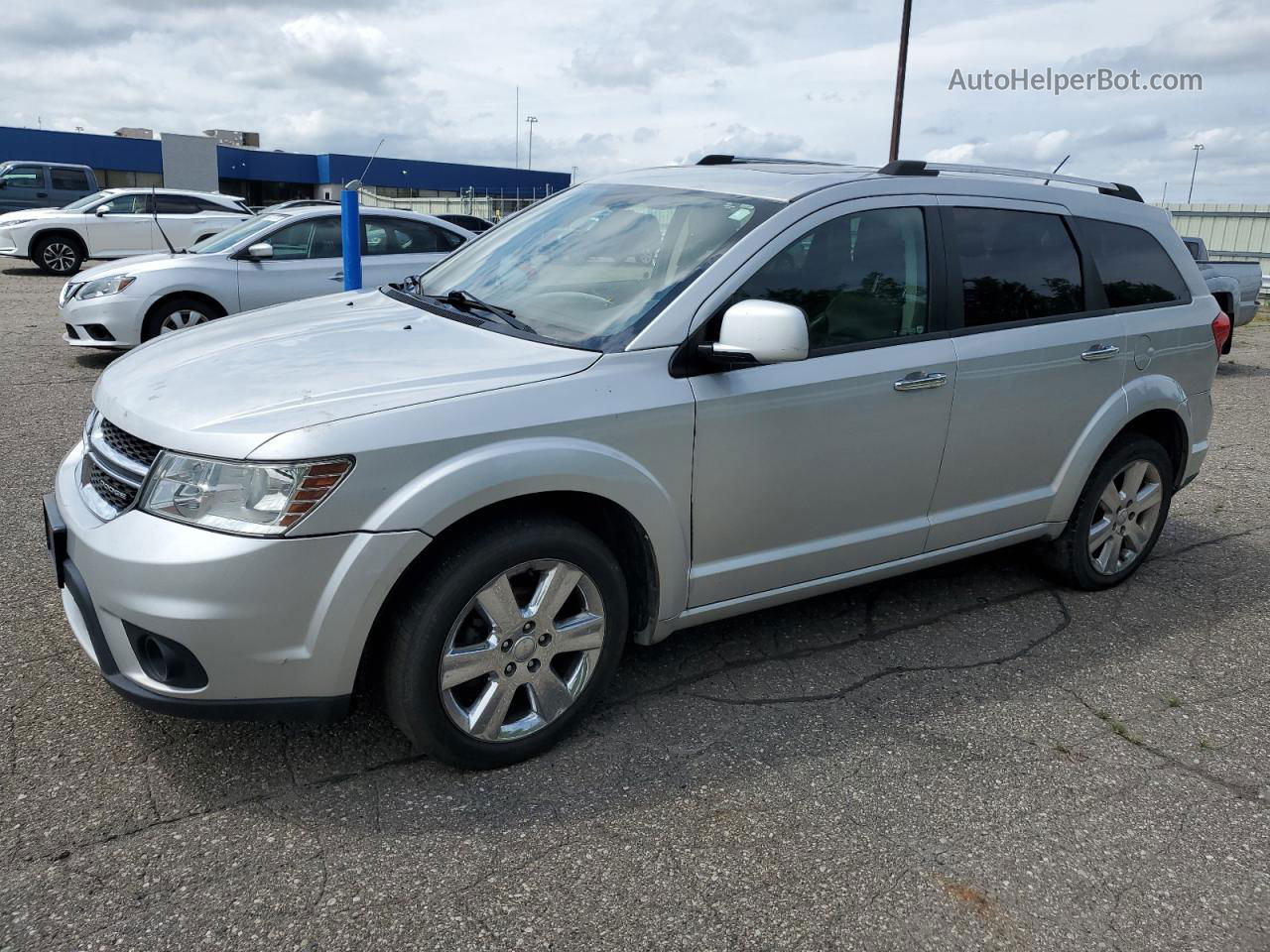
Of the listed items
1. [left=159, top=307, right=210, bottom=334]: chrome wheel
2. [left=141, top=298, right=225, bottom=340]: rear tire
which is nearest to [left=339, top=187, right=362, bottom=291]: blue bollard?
[left=141, top=298, right=225, bottom=340]: rear tire

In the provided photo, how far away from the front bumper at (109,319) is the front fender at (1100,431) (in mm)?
7727

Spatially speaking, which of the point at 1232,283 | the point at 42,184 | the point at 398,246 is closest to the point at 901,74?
Answer: the point at 1232,283

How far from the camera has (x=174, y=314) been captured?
9.20 metres

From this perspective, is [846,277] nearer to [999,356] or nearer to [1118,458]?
[999,356]

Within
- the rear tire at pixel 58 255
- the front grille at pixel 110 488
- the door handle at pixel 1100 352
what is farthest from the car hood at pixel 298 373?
the rear tire at pixel 58 255

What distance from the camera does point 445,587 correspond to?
2.80m

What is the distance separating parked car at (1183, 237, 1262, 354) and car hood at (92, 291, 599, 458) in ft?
36.7

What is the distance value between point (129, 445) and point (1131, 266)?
4066mm

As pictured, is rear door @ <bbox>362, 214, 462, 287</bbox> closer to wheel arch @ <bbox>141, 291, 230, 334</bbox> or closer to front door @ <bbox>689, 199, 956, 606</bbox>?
wheel arch @ <bbox>141, 291, 230, 334</bbox>

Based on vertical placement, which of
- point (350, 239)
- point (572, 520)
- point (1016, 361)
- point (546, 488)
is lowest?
point (572, 520)

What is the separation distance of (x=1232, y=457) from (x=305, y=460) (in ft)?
24.3

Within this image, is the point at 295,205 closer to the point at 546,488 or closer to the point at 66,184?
the point at 66,184

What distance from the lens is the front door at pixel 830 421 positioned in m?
3.33

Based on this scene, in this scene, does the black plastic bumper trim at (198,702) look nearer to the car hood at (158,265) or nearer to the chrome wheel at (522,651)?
the chrome wheel at (522,651)
